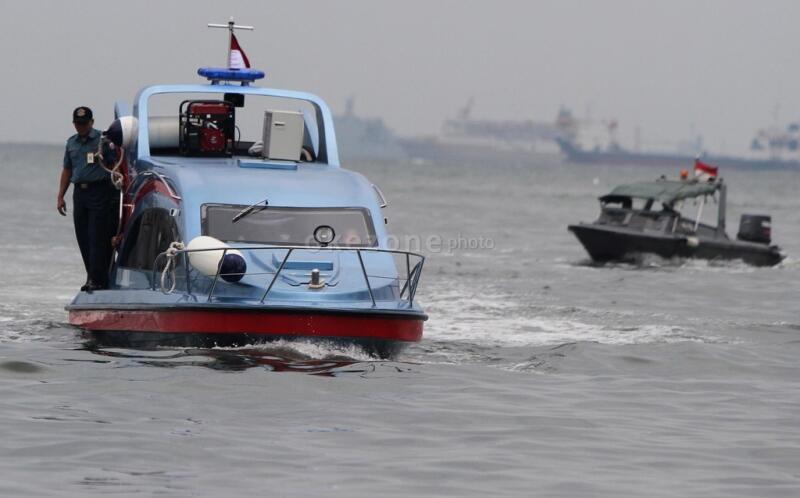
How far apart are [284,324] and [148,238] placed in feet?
8.15

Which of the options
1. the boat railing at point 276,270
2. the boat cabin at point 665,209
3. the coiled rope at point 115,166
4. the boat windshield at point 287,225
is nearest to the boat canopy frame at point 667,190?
the boat cabin at point 665,209

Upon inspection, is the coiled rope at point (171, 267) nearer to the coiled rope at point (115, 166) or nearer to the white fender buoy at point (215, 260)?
the white fender buoy at point (215, 260)

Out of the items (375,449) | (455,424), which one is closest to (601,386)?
(455,424)

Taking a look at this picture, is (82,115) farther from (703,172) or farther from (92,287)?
(703,172)

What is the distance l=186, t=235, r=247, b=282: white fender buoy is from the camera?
12391 millimetres

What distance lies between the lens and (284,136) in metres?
14.8

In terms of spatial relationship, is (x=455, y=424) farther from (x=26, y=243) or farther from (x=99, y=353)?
(x=26, y=243)

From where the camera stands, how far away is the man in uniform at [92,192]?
14.5 metres

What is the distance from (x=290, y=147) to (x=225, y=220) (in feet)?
5.88

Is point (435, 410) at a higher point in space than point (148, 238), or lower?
lower

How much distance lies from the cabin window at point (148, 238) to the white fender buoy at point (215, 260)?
735 millimetres

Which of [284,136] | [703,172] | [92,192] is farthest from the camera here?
[703,172]

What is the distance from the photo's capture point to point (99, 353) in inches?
524

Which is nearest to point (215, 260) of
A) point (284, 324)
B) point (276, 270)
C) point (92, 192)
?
point (276, 270)
